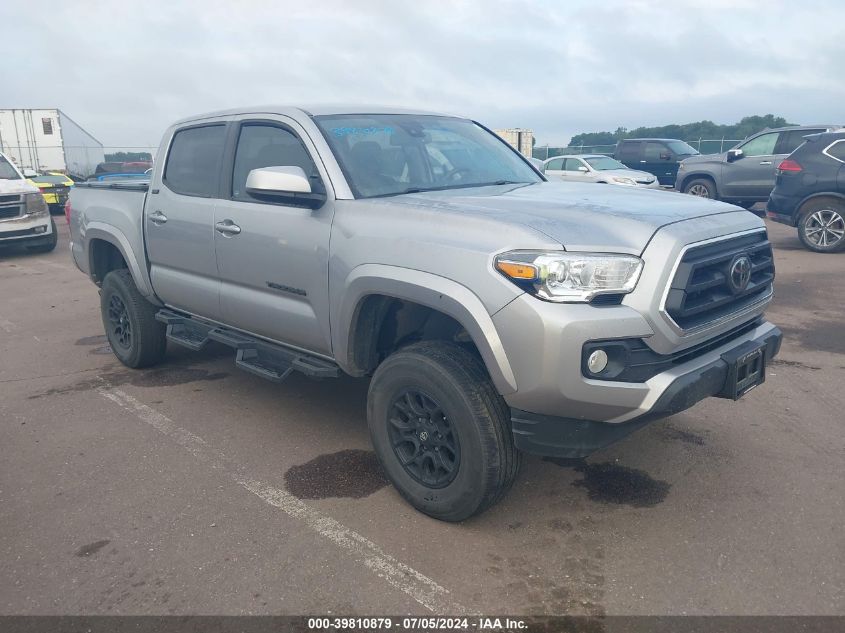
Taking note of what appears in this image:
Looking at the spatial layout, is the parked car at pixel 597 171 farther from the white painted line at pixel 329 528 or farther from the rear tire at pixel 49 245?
the white painted line at pixel 329 528

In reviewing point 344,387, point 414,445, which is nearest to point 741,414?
point 414,445

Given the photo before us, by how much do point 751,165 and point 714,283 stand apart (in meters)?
12.4

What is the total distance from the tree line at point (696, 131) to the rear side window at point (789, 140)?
22.6m

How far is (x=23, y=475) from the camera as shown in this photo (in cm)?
386

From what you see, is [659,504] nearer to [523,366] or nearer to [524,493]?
[524,493]

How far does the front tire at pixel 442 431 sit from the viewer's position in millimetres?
2973

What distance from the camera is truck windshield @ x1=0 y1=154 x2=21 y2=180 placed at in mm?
12270

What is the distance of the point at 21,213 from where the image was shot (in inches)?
469

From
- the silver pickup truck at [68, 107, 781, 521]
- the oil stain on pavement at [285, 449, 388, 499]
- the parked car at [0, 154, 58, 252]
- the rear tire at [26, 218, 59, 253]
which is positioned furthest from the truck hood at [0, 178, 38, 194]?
the oil stain on pavement at [285, 449, 388, 499]

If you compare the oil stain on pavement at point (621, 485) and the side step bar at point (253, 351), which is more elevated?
the side step bar at point (253, 351)

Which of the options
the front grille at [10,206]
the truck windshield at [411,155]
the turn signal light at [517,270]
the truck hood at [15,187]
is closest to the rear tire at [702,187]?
the truck windshield at [411,155]

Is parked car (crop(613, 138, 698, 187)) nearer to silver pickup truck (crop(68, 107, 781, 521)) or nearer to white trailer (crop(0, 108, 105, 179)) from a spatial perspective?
silver pickup truck (crop(68, 107, 781, 521))

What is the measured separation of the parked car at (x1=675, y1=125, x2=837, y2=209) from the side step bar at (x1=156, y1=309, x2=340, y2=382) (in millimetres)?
11457

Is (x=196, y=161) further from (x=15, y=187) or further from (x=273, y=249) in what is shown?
(x=15, y=187)
